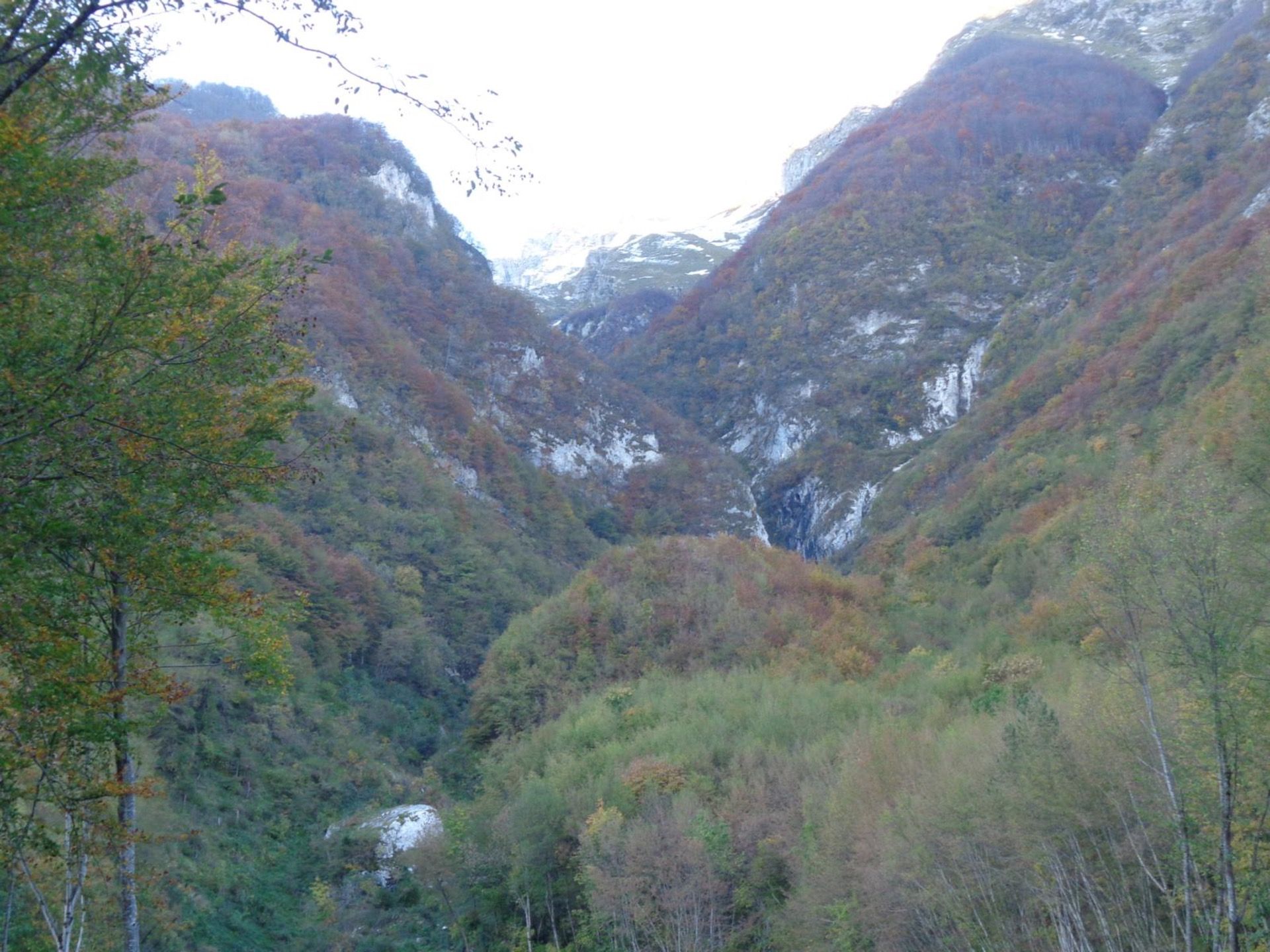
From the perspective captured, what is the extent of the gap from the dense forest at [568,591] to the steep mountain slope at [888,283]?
0.93m

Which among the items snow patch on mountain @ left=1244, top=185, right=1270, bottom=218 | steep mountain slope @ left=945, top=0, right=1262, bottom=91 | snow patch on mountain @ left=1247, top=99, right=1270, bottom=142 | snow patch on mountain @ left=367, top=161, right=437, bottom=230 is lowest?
snow patch on mountain @ left=1244, top=185, right=1270, bottom=218

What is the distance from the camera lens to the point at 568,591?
34281mm

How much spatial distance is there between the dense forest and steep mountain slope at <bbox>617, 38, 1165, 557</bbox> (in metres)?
0.93

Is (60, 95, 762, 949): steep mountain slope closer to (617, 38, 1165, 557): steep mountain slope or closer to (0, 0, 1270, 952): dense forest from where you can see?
(0, 0, 1270, 952): dense forest

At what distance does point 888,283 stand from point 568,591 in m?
66.7

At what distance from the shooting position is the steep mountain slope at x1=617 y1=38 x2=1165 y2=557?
78.8m

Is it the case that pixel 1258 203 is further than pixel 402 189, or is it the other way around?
pixel 402 189

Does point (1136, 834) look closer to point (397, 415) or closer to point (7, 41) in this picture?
point (7, 41)

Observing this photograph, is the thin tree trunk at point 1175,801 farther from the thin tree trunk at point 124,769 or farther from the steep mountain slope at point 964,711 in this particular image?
the thin tree trunk at point 124,769

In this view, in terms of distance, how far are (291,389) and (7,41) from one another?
13.8ft

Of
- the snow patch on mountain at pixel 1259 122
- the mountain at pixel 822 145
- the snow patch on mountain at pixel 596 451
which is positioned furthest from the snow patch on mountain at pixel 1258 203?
the mountain at pixel 822 145

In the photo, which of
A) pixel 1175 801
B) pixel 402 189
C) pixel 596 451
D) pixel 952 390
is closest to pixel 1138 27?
pixel 952 390

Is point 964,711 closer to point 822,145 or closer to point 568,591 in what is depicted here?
point 568,591

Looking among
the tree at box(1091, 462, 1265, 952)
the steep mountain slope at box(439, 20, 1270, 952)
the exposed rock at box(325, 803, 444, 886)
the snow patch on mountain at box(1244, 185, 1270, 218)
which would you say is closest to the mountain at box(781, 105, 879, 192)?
the snow patch on mountain at box(1244, 185, 1270, 218)
